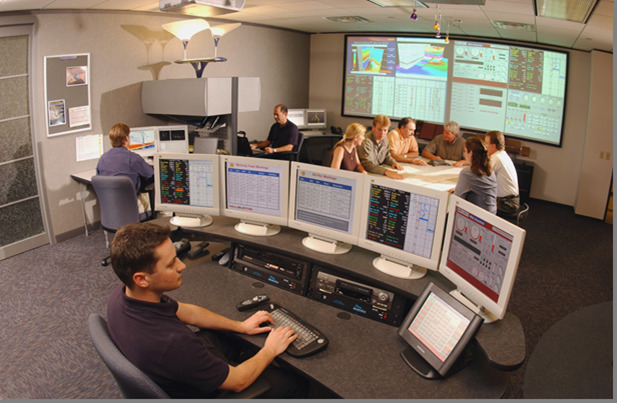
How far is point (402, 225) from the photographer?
87.2 inches

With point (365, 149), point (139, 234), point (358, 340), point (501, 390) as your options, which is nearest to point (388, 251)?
point (358, 340)

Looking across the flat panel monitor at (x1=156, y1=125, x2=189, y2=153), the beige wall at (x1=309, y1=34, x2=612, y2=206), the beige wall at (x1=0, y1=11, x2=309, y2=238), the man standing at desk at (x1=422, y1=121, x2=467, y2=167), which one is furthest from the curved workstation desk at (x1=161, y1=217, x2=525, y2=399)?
the beige wall at (x1=309, y1=34, x2=612, y2=206)

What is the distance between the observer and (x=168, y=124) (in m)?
5.79

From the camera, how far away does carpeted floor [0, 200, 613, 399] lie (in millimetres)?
2797

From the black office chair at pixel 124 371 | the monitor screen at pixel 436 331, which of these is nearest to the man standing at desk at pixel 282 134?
the monitor screen at pixel 436 331

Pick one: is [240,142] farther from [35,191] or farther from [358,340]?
[358,340]

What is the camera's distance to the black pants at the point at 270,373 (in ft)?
6.27

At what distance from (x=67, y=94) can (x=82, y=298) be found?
2.21 metres

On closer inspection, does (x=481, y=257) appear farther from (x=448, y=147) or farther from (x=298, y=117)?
(x=298, y=117)

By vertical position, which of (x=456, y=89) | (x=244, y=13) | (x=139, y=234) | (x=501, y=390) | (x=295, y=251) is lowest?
(x=501, y=390)

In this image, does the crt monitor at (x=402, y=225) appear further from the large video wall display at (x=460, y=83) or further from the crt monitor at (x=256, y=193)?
the large video wall display at (x=460, y=83)

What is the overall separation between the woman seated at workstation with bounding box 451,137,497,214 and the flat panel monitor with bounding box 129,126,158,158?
136 inches

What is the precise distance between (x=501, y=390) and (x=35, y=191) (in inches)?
182

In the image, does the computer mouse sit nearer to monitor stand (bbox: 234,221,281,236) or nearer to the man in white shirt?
monitor stand (bbox: 234,221,281,236)
